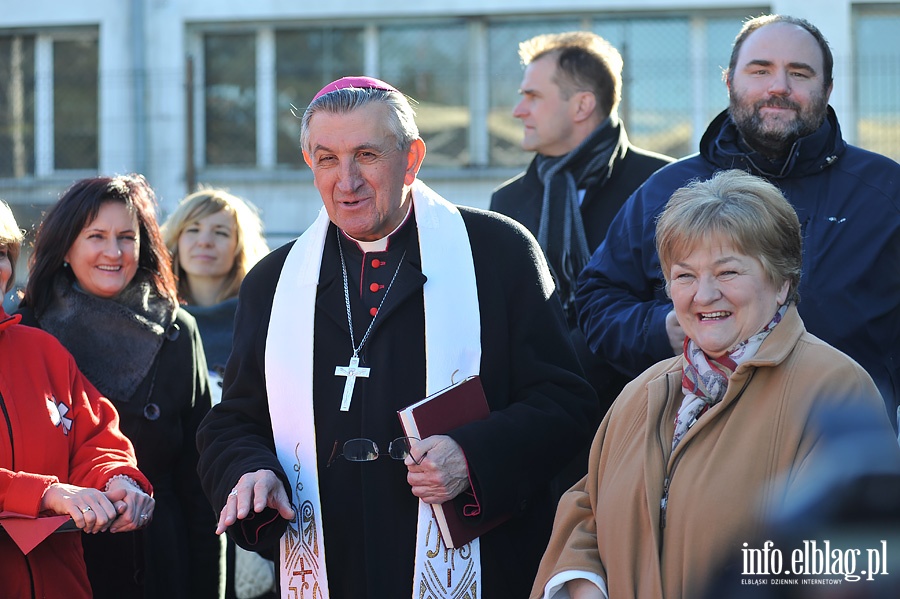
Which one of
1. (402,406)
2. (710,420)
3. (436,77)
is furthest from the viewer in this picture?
(436,77)

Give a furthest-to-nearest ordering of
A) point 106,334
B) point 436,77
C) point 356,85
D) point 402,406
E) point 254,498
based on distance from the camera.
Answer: point 436,77 < point 106,334 < point 356,85 < point 402,406 < point 254,498

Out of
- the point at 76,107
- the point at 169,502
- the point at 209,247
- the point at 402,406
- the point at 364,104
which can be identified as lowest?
the point at 169,502

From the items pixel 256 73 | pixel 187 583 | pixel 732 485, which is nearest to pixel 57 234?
pixel 187 583

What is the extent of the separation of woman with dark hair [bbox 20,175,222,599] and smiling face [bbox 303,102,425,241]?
1.20m

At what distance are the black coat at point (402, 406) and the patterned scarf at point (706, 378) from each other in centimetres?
57

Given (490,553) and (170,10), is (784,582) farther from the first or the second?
(170,10)

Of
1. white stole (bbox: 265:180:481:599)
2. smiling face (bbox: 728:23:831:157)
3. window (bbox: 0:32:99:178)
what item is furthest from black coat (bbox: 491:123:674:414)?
window (bbox: 0:32:99:178)

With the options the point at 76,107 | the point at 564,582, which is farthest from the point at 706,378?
the point at 76,107

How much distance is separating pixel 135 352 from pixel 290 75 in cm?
835

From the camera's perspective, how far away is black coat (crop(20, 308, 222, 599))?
3.96 metres

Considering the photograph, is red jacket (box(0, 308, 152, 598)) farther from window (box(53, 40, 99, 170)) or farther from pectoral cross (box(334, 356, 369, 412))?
window (box(53, 40, 99, 170))

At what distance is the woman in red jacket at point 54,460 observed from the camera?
330 cm

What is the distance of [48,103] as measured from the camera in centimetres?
1248

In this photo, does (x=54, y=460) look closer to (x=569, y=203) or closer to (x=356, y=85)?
(x=356, y=85)
